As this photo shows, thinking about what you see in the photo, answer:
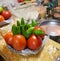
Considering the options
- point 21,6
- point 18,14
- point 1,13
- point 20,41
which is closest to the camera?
point 20,41

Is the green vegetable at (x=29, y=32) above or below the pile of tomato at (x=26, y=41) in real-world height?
above

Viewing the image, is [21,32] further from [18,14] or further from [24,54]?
[18,14]

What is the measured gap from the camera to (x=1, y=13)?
1.04 meters

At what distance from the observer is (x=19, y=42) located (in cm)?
65

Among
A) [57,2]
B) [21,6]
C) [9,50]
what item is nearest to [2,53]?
[9,50]

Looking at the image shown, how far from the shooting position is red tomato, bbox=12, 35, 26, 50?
25.6 inches

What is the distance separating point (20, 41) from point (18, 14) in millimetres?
609

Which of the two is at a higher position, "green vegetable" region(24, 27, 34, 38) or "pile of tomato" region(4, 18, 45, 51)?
"green vegetable" region(24, 27, 34, 38)

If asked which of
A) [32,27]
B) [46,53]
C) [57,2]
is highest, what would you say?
[32,27]

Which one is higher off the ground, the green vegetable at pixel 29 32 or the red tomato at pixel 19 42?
the green vegetable at pixel 29 32

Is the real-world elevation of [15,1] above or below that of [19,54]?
below

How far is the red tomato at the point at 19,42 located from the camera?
65cm

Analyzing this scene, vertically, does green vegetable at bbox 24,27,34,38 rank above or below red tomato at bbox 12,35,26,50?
above

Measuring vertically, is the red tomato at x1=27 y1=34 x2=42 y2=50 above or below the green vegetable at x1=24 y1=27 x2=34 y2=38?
below
